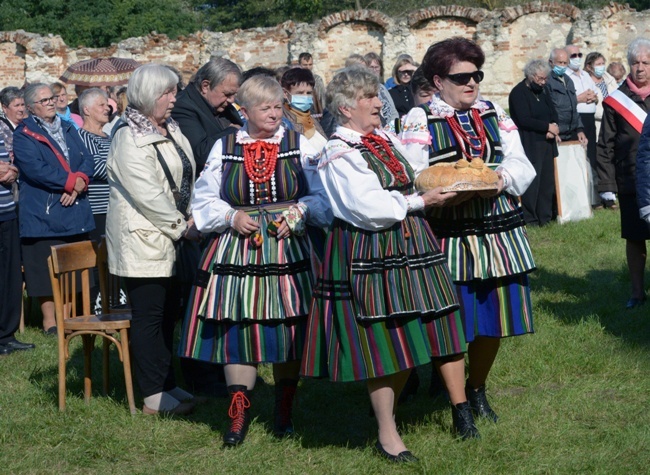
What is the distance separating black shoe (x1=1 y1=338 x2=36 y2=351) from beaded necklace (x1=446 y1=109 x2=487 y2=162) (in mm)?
4091

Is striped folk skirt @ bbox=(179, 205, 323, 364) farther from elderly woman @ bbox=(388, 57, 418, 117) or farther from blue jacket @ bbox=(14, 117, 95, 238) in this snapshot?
elderly woman @ bbox=(388, 57, 418, 117)

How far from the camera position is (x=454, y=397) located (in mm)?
4578

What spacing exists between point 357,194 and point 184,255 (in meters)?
1.50

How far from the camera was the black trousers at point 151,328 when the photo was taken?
533cm

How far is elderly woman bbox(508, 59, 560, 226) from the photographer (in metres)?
10.8

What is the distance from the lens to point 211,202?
189 inches

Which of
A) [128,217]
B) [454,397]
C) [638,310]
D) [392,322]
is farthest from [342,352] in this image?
[638,310]

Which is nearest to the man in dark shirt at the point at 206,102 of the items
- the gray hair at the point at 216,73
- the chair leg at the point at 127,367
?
the gray hair at the point at 216,73

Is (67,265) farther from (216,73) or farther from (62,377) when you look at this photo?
(216,73)

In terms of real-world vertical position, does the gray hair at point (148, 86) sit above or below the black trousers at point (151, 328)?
above

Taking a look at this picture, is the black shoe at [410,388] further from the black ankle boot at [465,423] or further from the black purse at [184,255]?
the black purse at [184,255]

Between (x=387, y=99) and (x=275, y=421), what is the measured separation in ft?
16.3

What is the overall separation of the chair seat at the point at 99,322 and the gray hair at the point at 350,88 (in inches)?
74.4

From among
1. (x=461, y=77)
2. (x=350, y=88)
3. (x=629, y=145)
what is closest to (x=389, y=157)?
(x=350, y=88)
